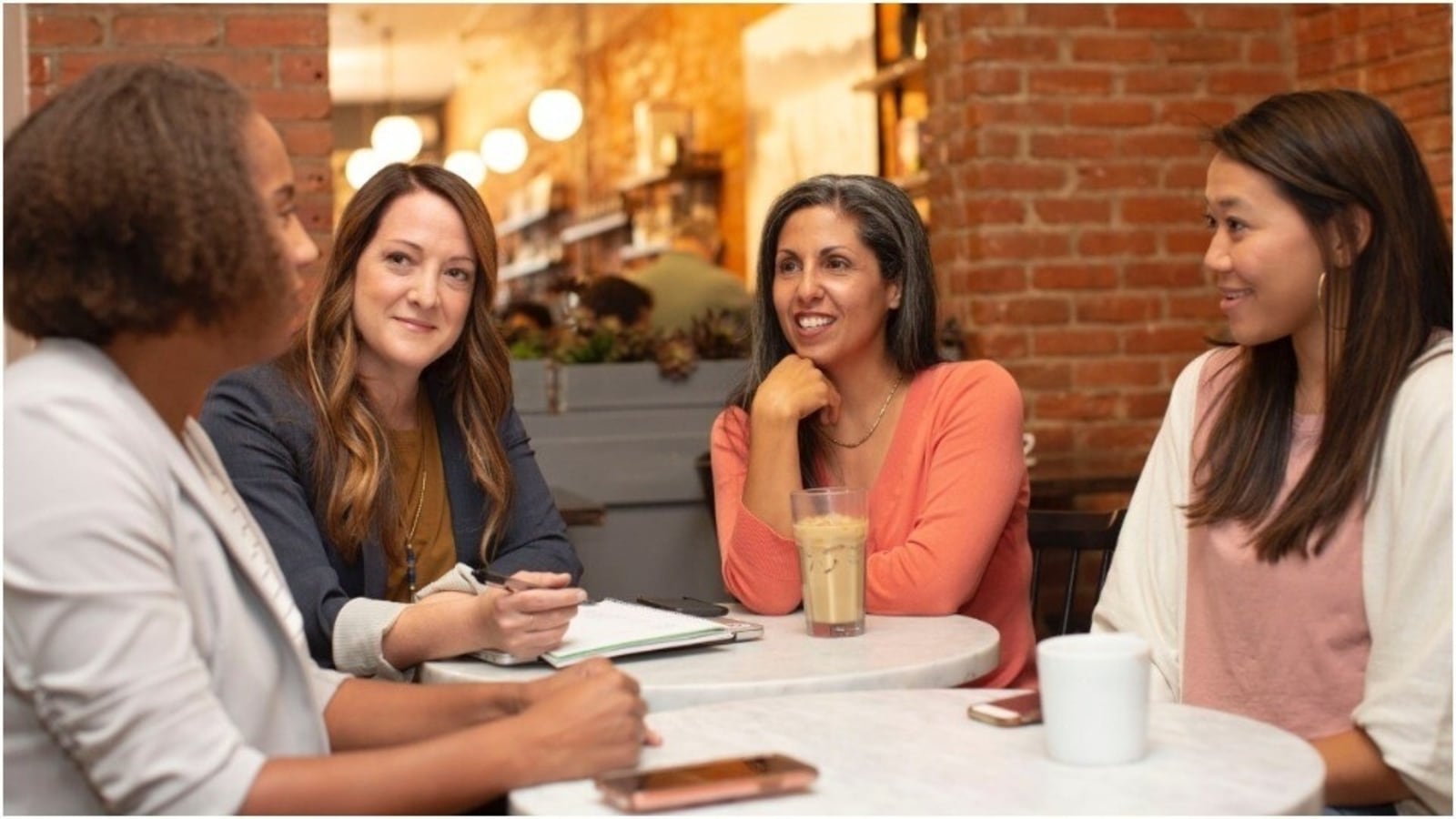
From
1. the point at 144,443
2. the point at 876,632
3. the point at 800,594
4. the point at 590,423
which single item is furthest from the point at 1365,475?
the point at 590,423

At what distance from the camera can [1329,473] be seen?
1.72 meters

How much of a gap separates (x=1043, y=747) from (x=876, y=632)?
56 centimetres

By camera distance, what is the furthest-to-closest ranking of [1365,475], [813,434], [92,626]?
[813,434] < [1365,475] < [92,626]

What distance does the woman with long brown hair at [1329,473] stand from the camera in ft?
5.19

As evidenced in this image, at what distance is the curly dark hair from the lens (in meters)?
1.13

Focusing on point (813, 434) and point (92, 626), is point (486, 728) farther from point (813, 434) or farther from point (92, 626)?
point (813, 434)

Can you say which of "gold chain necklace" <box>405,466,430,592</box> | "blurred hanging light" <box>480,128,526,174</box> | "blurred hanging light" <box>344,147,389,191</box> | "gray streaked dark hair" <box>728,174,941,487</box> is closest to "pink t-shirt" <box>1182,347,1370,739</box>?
"gray streaked dark hair" <box>728,174,941,487</box>

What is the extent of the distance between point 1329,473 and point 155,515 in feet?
3.89

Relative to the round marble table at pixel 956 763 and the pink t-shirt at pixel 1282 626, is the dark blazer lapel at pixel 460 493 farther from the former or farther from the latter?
the pink t-shirt at pixel 1282 626

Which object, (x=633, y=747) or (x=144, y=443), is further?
(x=633, y=747)

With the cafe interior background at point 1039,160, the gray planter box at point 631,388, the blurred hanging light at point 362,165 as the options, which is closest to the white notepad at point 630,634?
the cafe interior background at point 1039,160

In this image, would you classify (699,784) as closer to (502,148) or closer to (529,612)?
(529,612)

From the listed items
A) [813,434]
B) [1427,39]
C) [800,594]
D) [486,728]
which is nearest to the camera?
[486,728]

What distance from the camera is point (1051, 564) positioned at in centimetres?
436
